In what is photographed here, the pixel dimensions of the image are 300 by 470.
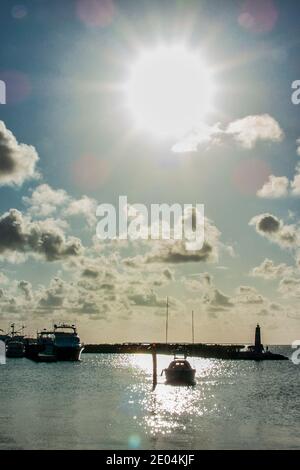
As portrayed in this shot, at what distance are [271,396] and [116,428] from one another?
128 feet

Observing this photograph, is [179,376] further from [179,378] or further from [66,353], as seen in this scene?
[66,353]

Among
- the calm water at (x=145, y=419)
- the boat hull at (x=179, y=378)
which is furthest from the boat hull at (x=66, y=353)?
the calm water at (x=145, y=419)

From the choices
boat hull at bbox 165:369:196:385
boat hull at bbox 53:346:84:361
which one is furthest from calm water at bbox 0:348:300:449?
boat hull at bbox 53:346:84:361

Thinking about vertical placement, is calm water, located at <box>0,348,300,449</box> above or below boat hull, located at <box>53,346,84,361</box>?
above

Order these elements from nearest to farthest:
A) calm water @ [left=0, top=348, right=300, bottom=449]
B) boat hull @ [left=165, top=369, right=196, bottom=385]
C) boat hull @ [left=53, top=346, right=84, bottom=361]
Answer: calm water @ [left=0, top=348, right=300, bottom=449]
boat hull @ [left=165, top=369, right=196, bottom=385]
boat hull @ [left=53, top=346, right=84, bottom=361]

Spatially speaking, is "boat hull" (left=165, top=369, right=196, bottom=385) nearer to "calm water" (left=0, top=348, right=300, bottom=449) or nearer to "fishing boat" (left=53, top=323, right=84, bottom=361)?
"calm water" (left=0, top=348, right=300, bottom=449)

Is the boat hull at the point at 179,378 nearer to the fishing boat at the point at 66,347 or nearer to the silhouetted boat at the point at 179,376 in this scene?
the silhouetted boat at the point at 179,376

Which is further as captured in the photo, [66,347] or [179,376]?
[66,347]

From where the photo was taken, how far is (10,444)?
36.5 m

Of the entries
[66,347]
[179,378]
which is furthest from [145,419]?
[66,347]

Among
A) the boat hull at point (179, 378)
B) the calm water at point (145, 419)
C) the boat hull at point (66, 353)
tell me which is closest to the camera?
the calm water at point (145, 419)

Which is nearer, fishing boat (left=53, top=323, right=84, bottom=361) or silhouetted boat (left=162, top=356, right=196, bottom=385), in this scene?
silhouetted boat (left=162, top=356, right=196, bottom=385)

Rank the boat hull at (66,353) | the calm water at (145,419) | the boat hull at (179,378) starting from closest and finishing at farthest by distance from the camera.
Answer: the calm water at (145,419), the boat hull at (179,378), the boat hull at (66,353)
